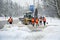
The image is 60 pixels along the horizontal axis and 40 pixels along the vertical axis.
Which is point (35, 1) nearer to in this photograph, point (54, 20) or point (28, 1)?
point (28, 1)

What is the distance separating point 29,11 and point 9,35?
13.6 inches

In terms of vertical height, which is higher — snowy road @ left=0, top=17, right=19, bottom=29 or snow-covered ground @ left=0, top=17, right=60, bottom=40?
snowy road @ left=0, top=17, right=19, bottom=29

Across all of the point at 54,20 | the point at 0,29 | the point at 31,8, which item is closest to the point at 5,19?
the point at 0,29

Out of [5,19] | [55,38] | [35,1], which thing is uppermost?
[35,1]

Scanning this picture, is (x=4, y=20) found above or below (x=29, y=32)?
above

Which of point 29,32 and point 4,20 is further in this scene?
point 4,20

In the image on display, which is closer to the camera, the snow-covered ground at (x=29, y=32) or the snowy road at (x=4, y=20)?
the snow-covered ground at (x=29, y=32)

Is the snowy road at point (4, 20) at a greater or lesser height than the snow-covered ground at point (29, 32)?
greater

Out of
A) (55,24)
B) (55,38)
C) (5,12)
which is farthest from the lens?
(5,12)

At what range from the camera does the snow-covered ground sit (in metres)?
2.26

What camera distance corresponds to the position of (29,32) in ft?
7.77

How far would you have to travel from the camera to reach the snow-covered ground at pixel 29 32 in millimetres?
2262

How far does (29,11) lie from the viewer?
98.0 inches

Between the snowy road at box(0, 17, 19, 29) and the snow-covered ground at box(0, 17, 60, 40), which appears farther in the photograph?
the snowy road at box(0, 17, 19, 29)
